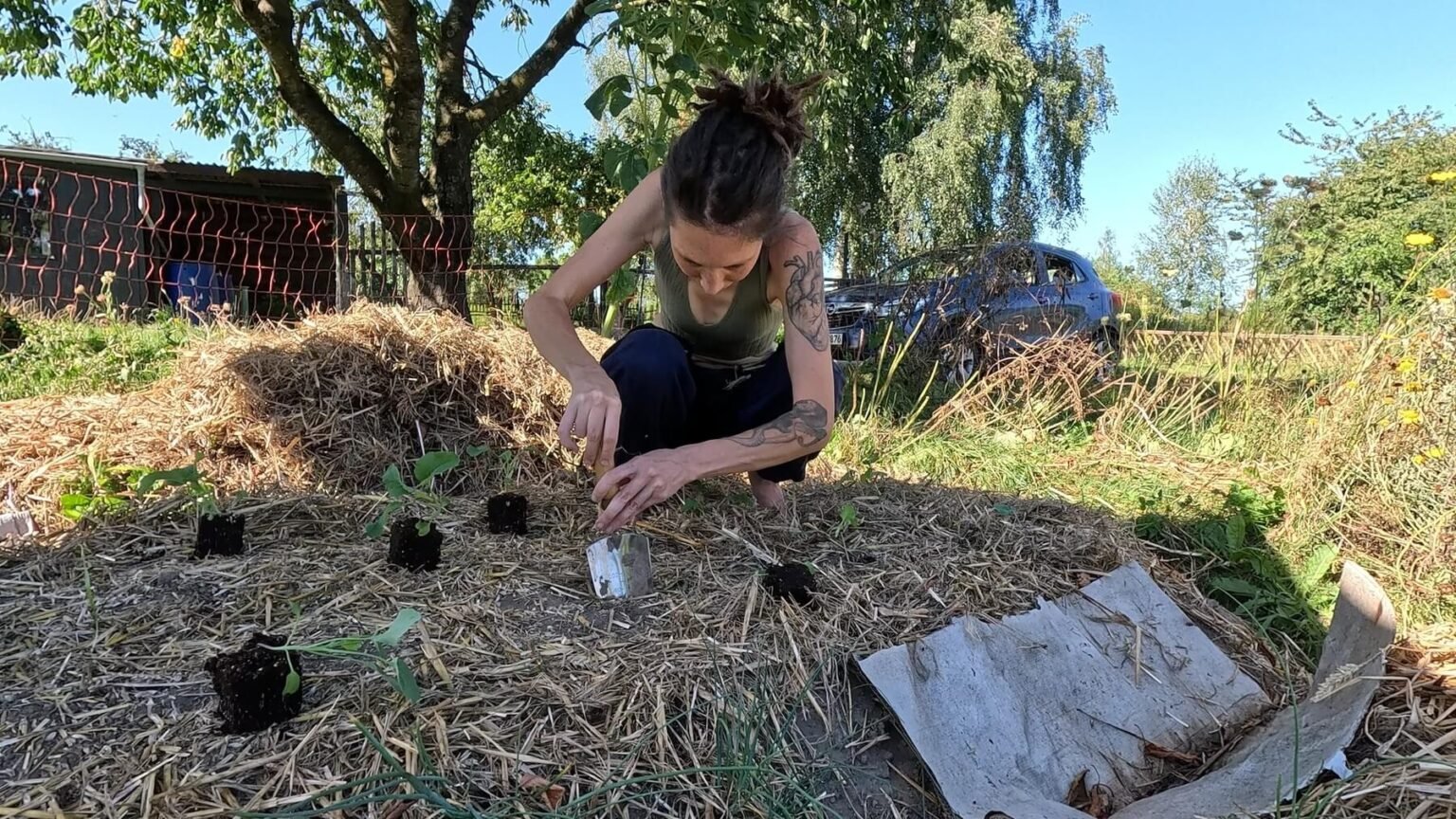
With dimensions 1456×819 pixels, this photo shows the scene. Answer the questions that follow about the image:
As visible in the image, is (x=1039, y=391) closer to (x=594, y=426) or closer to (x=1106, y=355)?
(x=1106, y=355)

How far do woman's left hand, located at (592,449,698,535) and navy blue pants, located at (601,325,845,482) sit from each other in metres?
0.28

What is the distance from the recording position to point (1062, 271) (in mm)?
5230

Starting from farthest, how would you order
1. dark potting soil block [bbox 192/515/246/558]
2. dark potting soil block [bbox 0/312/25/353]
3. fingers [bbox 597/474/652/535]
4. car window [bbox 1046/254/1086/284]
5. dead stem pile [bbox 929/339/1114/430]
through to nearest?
car window [bbox 1046/254/1086/284]
dark potting soil block [bbox 0/312/25/353]
dead stem pile [bbox 929/339/1114/430]
dark potting soil block [bbox 192/515/246/558]
fingers [bbox 597/474/652/535]

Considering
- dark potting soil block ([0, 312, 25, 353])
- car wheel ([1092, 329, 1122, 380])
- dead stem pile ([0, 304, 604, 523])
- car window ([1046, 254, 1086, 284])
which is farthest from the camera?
car window ([1046, 254, 1086, 284])

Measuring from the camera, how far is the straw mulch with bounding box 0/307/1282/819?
3.39 feet

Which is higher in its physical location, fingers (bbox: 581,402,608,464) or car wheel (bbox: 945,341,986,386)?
car wheel (bbox: 945,341,986,386)

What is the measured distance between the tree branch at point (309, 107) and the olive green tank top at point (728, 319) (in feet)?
22.5

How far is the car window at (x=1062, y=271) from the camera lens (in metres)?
4.97

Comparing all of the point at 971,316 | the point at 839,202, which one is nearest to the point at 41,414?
the point at 971,316

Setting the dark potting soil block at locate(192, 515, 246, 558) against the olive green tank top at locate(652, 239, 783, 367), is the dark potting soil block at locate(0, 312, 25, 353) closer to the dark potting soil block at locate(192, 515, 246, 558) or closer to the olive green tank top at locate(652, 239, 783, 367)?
the dark potting soil block at locate(192, 515, 246, 558)

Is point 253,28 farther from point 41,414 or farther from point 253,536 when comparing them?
point 253,536

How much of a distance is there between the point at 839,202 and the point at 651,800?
15.2m

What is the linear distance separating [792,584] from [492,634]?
567 millimetres

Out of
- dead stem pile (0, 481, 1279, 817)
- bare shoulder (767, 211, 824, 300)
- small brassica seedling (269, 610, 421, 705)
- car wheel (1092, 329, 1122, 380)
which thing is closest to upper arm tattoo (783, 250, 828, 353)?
Answer: bare shoulder (767, 211, 824, 300)
